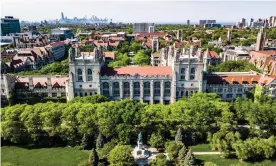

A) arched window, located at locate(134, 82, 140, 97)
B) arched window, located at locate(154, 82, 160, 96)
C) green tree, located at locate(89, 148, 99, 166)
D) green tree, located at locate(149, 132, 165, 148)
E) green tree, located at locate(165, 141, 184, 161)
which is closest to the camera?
green tree, located at locate(89, 148, 99, 166)

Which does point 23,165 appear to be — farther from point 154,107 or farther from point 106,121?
point 154,107

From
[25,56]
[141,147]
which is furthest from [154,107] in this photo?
[25,56]

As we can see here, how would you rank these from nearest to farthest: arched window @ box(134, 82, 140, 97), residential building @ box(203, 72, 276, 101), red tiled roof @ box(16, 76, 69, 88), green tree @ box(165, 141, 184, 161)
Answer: green tree @ box(165, 141, 184, 161) < arched window @ box(134, 82, 140, 97) < residential building @ box(203, 72, 276, 101) < red tiled roof @ box(16, 76, 69, 88)

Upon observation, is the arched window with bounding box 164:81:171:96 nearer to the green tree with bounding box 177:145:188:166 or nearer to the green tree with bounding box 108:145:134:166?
the green tree with bounding box 177:145:188:166

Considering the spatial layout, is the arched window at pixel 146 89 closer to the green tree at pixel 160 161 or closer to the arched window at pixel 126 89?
the arched window at pixel 126 89

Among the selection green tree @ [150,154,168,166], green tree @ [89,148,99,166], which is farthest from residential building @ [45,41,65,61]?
green tree @ [150,154,168,166]

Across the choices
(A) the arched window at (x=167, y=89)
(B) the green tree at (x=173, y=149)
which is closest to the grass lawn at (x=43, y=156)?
(B) the green tree at (x=173, y=149)
